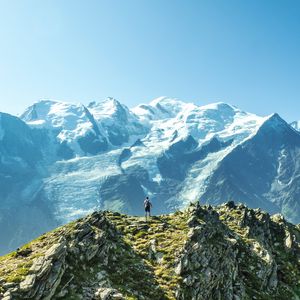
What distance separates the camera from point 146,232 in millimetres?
55938

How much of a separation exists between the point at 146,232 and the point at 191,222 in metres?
6.68

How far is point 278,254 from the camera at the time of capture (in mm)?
69188

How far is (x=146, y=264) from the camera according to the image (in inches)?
1780

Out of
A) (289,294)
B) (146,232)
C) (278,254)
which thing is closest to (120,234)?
(146,232)

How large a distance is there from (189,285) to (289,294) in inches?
822

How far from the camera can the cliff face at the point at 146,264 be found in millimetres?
35938

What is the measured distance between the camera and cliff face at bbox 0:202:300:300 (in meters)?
35.9

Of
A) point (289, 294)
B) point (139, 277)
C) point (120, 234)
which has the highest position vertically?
point (120, 234)

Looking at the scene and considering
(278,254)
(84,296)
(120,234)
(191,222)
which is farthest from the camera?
(278,254)

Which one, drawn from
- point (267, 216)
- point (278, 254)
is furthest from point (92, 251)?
point (267, 216)

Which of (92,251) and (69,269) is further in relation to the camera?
(92,251)

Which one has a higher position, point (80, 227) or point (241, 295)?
point (80, 227)

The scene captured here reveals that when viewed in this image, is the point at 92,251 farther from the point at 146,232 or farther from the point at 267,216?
the point at 267,216

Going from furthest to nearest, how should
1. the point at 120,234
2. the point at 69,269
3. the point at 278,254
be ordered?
the point at 278,254, the point at 120,234, the point at 69,269
